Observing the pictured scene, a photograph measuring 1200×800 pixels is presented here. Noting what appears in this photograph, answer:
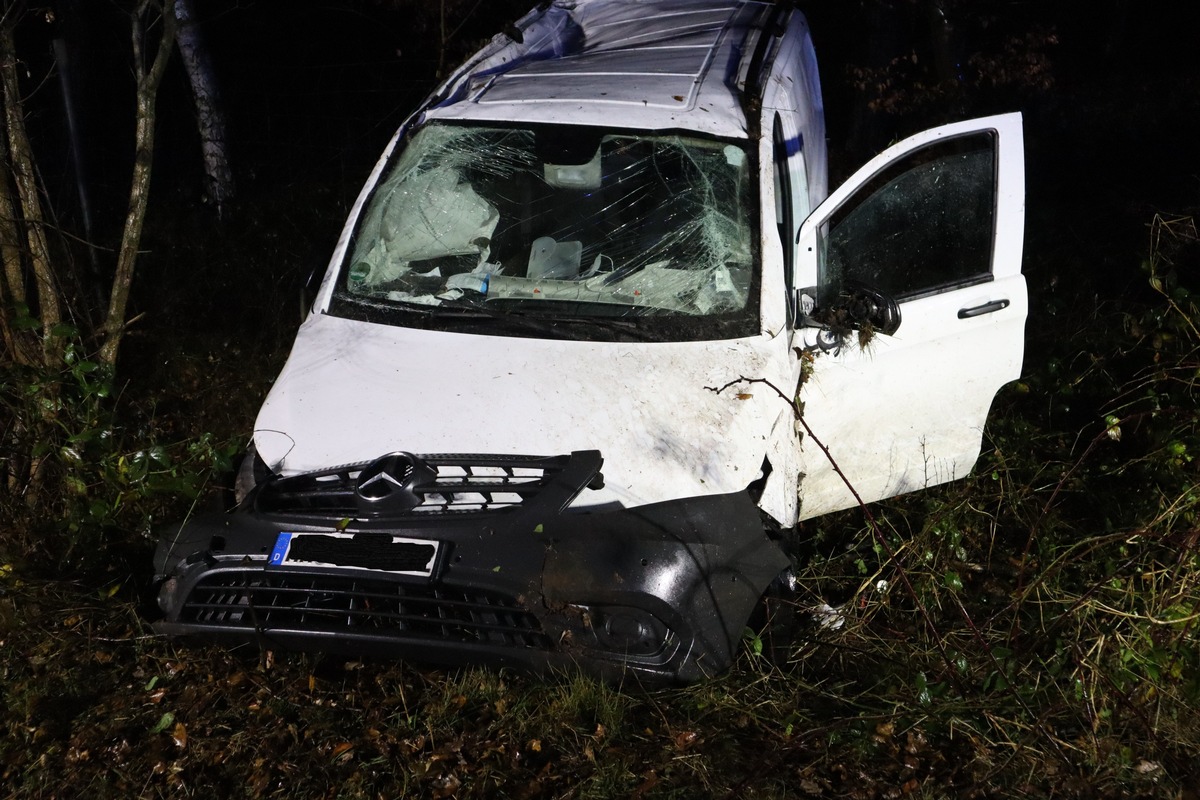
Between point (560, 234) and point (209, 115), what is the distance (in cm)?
478

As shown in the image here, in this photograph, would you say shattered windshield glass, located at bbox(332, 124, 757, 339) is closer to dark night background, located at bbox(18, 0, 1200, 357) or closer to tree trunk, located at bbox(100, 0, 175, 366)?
tree trunk, located at bbox(100, 0, 175, 366)

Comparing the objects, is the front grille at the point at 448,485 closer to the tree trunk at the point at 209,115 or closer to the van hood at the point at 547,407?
the van hood at the point at 547,407

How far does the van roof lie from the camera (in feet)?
13.3

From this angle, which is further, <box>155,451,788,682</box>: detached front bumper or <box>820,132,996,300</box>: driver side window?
<box>820,132,996,300</box>: driver side window

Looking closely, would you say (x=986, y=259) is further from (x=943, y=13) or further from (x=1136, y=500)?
(x=943, y=13)

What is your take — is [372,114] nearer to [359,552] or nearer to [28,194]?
[28,194]

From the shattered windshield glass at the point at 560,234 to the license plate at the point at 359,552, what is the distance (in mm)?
950

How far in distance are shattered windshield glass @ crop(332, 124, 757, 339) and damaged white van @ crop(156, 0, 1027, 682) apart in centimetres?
1

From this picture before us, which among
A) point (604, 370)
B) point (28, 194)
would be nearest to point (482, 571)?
point (604, 370)

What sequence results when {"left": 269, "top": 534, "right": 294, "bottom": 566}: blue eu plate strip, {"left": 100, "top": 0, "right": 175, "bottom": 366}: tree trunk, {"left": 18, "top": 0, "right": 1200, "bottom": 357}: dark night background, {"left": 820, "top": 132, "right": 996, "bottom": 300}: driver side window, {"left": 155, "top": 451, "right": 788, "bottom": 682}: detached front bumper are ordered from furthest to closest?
{"left": 18, "top": 0, "right": 1200, "bottom": 357}: dark night background
{"left": 100, "top": 0, "right": 175, "bottom": 366}: tree trunk
{"left": 820, "top": 132, "right": 996, "bottom": 300}: driver side window
{"left": 269, "top": 534, "right": 294, "bottom": 566}: blue eu plate strip
{"left": 155, "top": 451, "right": 788, "bottom": 682}: detached front bumper

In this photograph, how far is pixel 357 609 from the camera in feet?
9.84

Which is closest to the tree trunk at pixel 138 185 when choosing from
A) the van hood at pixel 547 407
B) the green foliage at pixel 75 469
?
the green foliage at pixel 75 469

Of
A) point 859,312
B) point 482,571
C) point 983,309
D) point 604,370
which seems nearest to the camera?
point 482,571

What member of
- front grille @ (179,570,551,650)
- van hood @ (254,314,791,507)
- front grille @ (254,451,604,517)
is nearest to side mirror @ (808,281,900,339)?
van hood @ (254,314,791,507)
